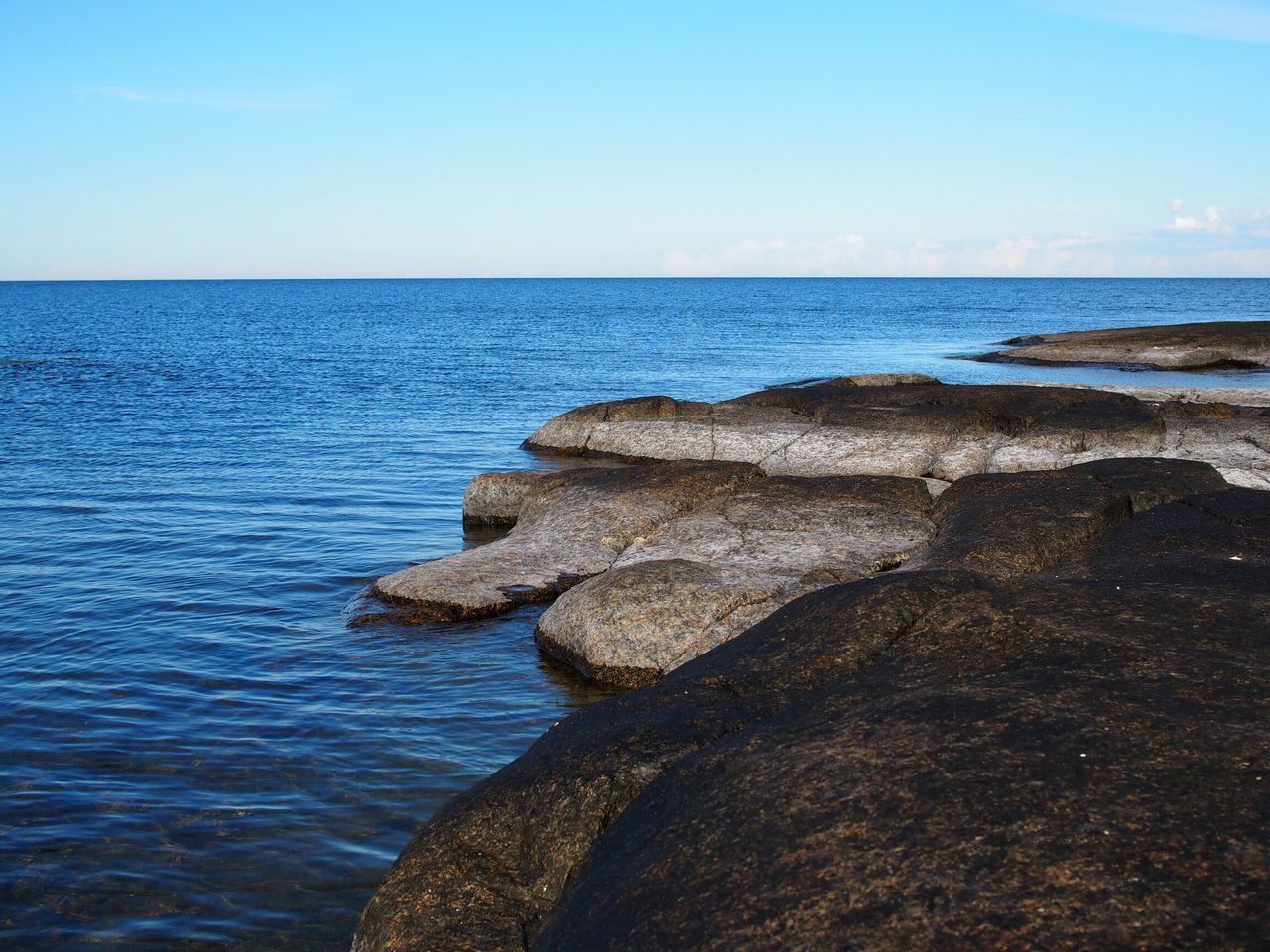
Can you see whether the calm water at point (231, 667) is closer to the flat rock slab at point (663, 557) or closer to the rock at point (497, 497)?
the flat rock slab at point (663, 557)

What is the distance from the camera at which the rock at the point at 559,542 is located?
624 inches

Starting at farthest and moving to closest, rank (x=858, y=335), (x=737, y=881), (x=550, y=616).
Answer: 1. (x=858, y=335)
2. (x=550, y=616)
3. (x=737, y=881)

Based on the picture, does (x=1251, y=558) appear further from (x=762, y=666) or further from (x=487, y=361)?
(x=487, y=361)

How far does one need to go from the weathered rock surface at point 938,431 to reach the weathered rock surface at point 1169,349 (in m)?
25.9

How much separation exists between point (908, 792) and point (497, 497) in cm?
1708

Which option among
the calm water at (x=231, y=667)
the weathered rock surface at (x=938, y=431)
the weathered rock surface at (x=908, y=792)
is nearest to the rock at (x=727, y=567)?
the calm water at (x=231, y=667)

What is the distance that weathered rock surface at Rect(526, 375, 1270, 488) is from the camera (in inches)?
860

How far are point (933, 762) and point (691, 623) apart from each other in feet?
23.3

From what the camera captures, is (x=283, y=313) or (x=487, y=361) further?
(x=283, y=313)

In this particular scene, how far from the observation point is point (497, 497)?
21938mm

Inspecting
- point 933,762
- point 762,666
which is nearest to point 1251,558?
point 762,666

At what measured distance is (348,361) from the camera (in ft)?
218

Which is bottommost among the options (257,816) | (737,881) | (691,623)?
(257,816)

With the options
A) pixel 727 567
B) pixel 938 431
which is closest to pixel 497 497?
pixel 727 567
